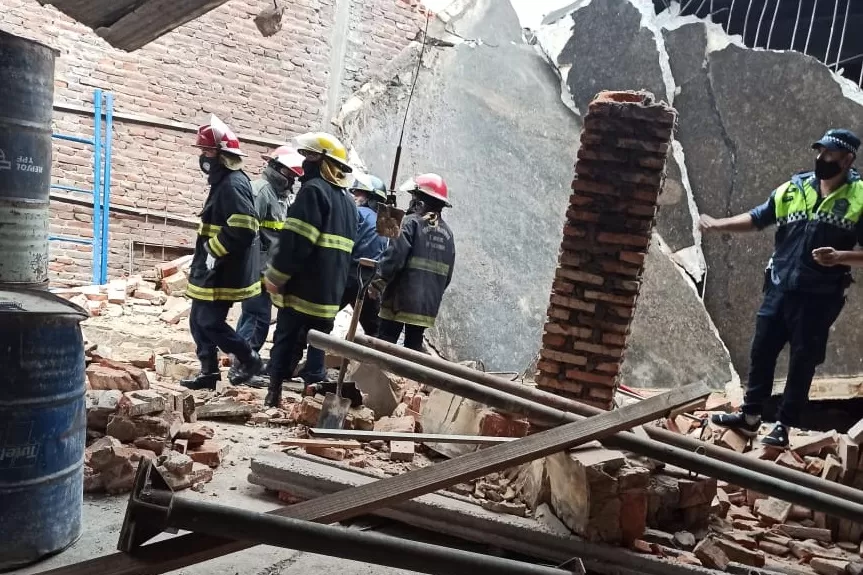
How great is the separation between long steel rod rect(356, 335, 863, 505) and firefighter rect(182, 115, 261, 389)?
2023mm

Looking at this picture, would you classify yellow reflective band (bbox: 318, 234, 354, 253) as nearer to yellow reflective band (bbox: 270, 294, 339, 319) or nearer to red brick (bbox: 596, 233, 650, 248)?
yellow reflective band (bbox: 270, 294, 339, 319)

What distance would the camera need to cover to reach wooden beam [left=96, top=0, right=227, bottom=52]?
319 cm

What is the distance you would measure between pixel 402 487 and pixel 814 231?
325 cm

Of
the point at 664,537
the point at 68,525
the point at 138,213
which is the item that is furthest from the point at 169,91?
the point at 664,537

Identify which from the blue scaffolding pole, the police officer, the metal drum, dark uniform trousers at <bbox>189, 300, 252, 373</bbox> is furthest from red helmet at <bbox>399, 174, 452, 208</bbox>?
the blue scaffolding pole

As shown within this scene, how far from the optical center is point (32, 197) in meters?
2.60

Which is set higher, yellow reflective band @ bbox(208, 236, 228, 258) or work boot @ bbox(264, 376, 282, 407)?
yellow reflective band @ bbox(208, 236, 228, 258)

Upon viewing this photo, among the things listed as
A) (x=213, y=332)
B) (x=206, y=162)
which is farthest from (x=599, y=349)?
(x=206, y=162)

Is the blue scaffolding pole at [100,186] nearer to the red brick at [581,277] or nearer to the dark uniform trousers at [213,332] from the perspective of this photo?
the dark uniform trousers at [213,332]

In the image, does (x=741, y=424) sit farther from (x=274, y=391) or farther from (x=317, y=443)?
(x=274, y=391)

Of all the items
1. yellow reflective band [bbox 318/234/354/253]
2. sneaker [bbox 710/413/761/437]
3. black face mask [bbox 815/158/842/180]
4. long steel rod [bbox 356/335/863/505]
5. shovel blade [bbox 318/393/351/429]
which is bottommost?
shovel blade [bbox 318/393/351/429]

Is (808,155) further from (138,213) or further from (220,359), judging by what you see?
(138,213)

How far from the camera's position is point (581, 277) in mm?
3660

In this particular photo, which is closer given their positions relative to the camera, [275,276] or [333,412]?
[333,412]
